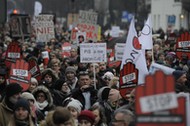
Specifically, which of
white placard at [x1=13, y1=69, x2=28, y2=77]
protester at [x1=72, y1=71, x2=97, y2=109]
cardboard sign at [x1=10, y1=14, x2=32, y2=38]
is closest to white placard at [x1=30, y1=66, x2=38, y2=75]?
white placard at [x1=13, y1=69, x2=28, y2=77]

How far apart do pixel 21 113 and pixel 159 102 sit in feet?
9.06

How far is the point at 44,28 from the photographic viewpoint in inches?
1068

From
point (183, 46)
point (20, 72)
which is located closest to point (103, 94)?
point (20, 72)

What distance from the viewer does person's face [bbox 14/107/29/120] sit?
8906mm

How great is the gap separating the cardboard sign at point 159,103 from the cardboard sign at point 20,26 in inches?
818

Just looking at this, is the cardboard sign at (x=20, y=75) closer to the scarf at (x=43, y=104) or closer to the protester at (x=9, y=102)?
the scarf at (x=43, y=104)

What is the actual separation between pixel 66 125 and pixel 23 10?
277 feet

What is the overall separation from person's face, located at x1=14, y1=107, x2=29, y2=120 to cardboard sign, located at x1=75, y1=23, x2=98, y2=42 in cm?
1646

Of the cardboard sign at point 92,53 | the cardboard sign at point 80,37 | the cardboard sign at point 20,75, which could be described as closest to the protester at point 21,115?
the cardboard sign at point 20,75

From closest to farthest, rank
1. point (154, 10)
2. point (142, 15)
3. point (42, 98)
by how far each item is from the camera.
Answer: point (42, 98) → point (154, 10) → point (142, 15)

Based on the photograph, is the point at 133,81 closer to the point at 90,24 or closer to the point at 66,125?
the point at 66,125

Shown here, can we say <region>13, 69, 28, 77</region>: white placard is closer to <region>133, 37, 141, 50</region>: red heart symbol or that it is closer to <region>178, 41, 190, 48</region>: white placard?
<region>133, 37, 141, 50</region>: red heart symbol

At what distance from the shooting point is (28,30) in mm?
27844

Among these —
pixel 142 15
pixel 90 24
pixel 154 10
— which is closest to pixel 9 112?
pixel 90 24
